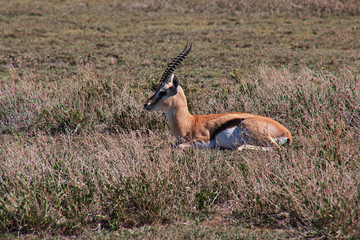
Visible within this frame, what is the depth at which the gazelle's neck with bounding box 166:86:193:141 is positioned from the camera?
680 cm

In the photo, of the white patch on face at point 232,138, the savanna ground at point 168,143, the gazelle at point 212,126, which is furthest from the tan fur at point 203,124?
the savanna ground at point 168,143

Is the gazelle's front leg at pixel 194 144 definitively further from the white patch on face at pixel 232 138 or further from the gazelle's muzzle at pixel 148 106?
the gazelle's muzzle at pixel 148 106

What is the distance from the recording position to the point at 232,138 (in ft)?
21.5

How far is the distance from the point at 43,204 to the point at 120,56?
32.2 feet

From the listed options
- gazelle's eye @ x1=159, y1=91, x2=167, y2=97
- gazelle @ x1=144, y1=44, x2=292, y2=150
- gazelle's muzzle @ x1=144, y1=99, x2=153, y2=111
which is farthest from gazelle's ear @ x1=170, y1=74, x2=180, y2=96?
gazelle's muzzle @ x1=144, y1=99, x2=153, y2=111

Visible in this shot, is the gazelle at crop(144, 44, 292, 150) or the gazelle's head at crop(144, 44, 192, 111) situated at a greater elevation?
the gazelle's head at crop(144, 44, 192, 111)

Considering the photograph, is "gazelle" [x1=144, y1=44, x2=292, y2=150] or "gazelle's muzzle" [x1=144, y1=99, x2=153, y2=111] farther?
"gazelle's muzzle" [x1=144, y1=99, x2=153, y2=111]

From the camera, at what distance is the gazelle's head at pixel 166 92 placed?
662cm

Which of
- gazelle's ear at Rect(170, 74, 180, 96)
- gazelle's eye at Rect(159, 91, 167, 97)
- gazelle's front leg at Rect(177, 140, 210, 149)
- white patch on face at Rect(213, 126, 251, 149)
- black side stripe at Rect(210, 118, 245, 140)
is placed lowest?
gazelle's front leg at Rect(177, 140, 210, 149)

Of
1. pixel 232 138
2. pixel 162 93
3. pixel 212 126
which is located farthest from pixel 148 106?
pixel 232 138

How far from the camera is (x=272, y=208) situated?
15.5 feet

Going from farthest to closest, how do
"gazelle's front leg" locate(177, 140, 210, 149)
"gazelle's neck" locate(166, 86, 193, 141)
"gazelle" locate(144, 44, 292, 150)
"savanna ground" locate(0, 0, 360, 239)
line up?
"gazelle's neck" locate(166, 86, 193, 141) → "gazelle's front leg" locate(177, 140, 210, 149) → "gazelle" locate(144, 44, 292, 150) → "savanna ground" locate(0, 0, 360, 239)

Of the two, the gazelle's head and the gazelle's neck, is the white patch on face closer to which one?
the gazelle's neck

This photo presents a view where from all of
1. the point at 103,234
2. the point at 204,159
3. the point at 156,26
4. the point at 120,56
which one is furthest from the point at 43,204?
the point at 156,26
